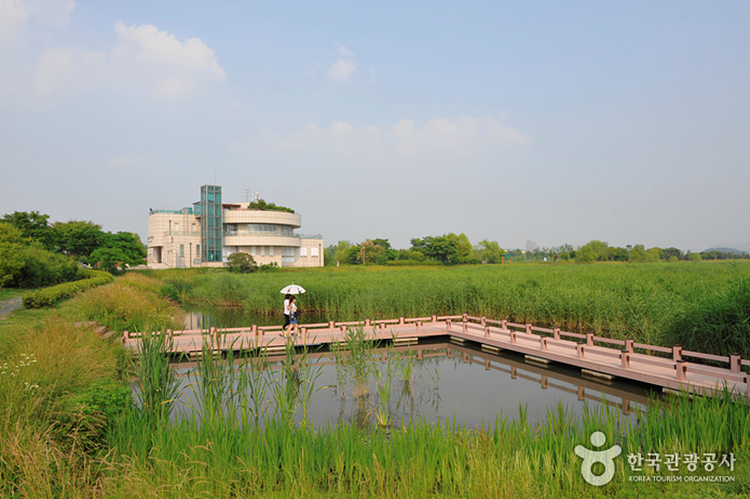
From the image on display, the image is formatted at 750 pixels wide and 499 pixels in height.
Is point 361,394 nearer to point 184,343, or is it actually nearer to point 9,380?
point 9,380

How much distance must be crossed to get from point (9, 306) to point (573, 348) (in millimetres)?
16963

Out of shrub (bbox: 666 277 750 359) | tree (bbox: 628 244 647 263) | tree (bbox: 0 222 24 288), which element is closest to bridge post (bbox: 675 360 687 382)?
shrub (bbox: 666 277 750 359)

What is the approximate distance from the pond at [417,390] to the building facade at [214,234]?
4951cm

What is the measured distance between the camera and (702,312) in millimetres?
8148

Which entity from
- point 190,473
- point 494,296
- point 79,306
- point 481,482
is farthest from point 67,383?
point 494,296

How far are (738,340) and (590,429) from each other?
5.70 m

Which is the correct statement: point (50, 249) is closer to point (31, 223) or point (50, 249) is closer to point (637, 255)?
point (31, 223)

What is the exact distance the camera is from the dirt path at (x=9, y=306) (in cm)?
1190

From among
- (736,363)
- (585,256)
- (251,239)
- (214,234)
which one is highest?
(214,234)

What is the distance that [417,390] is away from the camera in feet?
25.8

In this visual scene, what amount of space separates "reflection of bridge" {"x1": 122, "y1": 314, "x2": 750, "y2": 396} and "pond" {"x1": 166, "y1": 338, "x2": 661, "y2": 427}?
12.7 inches

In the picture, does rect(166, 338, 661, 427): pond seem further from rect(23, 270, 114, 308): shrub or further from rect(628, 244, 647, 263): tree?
rect(628, 244, 647, 263): tree

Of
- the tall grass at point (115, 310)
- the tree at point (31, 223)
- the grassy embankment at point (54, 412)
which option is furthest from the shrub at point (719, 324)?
the tree at point (31, 223)

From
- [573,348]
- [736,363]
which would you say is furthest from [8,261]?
[736,363]
